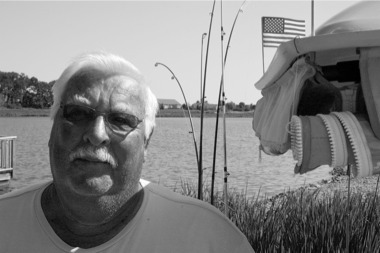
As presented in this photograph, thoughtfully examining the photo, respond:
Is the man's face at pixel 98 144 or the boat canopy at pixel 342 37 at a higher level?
the boat canopy at pixel 342 37

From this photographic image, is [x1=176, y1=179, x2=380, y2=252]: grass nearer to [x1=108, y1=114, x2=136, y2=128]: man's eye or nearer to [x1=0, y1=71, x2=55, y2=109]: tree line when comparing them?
[x1=108, y1=114, x2=136, y2=128]: man's eye

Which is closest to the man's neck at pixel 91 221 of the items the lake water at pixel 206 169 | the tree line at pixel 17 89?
the lake water at pixel 206 169

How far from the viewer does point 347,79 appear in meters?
2.05

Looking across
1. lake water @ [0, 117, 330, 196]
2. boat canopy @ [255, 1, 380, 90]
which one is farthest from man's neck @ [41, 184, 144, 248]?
lake water @ [0, 117, 330, 196]

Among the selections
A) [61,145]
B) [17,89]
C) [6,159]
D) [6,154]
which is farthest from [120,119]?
[17,89]

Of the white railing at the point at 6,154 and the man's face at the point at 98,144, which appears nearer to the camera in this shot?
the man's face at the point at 98,144

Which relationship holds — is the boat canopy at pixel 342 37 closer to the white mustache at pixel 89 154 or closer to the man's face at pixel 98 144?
the man's face at pixel 98 144

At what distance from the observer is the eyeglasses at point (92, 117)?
1.66 metres

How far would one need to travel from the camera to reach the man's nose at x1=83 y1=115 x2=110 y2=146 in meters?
1.62

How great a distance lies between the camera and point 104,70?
1.70 metres

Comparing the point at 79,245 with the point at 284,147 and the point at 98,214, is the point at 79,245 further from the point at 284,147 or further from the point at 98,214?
the point at 284,147

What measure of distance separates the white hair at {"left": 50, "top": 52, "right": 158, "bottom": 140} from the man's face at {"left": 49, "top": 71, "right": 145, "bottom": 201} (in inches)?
1.0

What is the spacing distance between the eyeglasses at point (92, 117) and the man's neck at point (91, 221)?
246 mm

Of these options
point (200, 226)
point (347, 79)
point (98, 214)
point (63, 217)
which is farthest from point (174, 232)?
point (347, 79)
